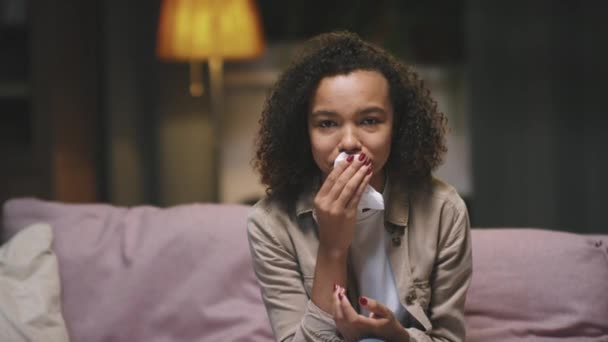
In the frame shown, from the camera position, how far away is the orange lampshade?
270cm

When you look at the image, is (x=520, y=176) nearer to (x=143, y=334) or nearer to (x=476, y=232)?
(x=476, y=232)

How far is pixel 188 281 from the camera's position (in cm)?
160

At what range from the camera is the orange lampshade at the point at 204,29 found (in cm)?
270

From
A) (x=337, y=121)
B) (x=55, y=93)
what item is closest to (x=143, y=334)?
(x=337, y=121)

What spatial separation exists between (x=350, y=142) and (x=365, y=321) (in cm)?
26

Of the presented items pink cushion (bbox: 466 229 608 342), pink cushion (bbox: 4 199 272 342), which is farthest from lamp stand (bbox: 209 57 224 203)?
pink cushion (bbox: 466 229 608 342)

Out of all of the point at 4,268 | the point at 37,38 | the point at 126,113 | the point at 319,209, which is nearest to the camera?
the point at 319,209

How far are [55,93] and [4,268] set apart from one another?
54.0 inches

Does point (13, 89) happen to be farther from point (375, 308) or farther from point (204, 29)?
point (375, 308)

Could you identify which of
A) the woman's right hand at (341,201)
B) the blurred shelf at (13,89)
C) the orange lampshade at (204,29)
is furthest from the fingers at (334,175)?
the blurred shelf at (13,89)

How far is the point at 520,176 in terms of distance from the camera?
2873 mm

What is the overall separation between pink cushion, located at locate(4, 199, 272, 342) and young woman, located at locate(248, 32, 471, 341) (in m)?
0.29

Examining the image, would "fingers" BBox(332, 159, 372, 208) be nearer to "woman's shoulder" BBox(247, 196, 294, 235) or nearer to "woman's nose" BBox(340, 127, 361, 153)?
"woman's nose" BBox(340, 127, 361, 153)

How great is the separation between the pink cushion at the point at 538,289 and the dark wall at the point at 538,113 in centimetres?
132
